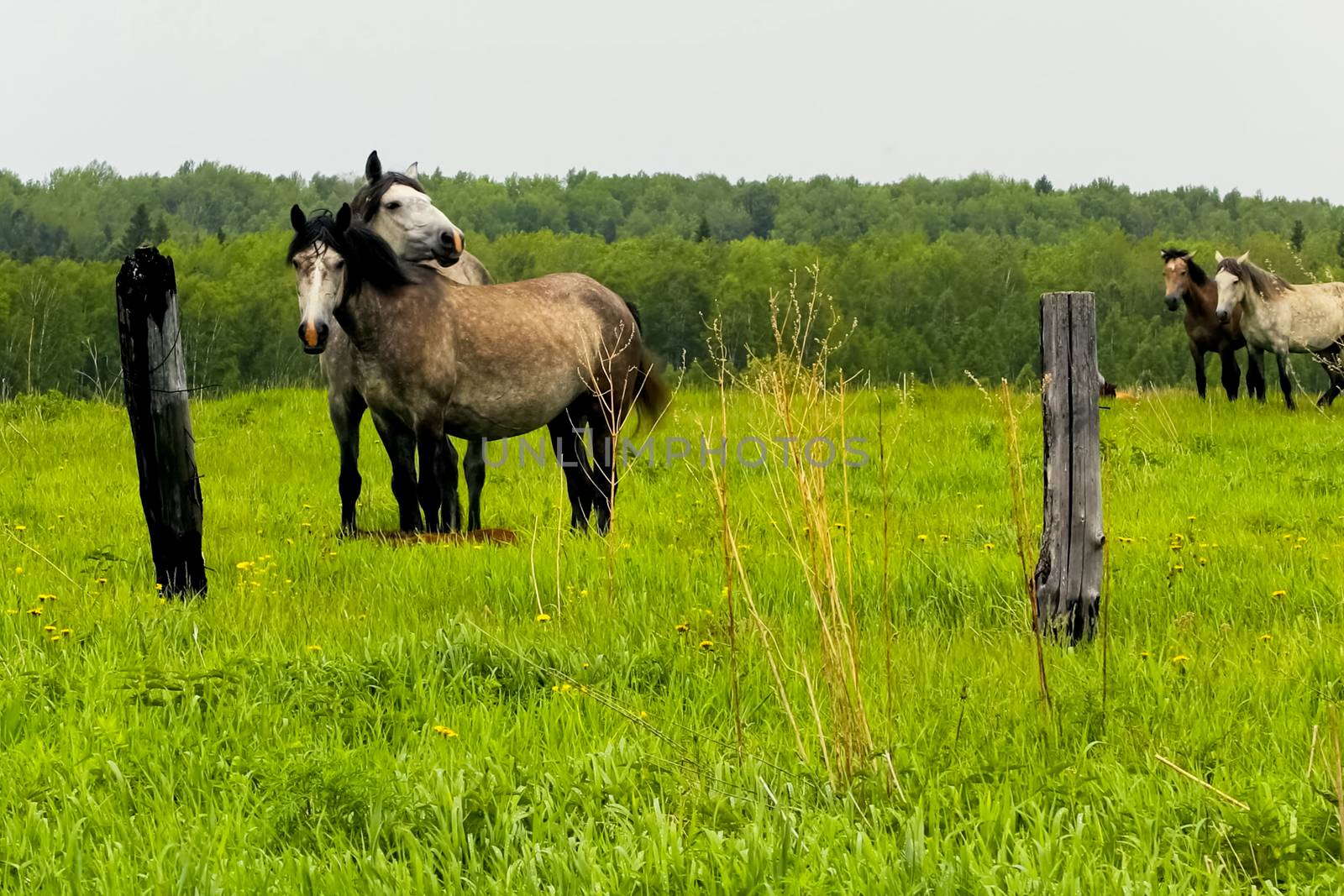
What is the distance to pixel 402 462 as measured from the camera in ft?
27.8

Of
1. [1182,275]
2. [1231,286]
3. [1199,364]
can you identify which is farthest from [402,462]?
[1199,364]

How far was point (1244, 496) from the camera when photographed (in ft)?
32.2

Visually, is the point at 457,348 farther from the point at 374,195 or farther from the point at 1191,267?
the point at 1191,267

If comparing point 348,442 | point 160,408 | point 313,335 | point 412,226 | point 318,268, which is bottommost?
point 348,442

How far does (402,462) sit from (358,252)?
1484 mm

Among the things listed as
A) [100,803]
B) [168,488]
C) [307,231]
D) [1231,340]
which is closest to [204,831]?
[100,803]

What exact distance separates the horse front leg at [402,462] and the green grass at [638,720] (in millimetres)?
518

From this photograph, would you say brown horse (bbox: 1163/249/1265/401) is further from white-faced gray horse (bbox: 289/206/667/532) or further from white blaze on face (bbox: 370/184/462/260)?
white blaze on face (bbox: 370/184/462/260)

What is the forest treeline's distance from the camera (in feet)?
264

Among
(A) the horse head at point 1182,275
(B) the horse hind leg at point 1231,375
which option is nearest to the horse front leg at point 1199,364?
(B) the horse hind leg at point 1231,375

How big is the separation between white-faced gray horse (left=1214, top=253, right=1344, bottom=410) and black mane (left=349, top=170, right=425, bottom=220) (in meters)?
13.3

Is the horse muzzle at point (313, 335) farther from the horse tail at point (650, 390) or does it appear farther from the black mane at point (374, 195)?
the horse tail at point (650, 390)

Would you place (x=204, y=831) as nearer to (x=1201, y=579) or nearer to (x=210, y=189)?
(x=1201, y=579)

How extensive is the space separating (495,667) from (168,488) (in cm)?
227
